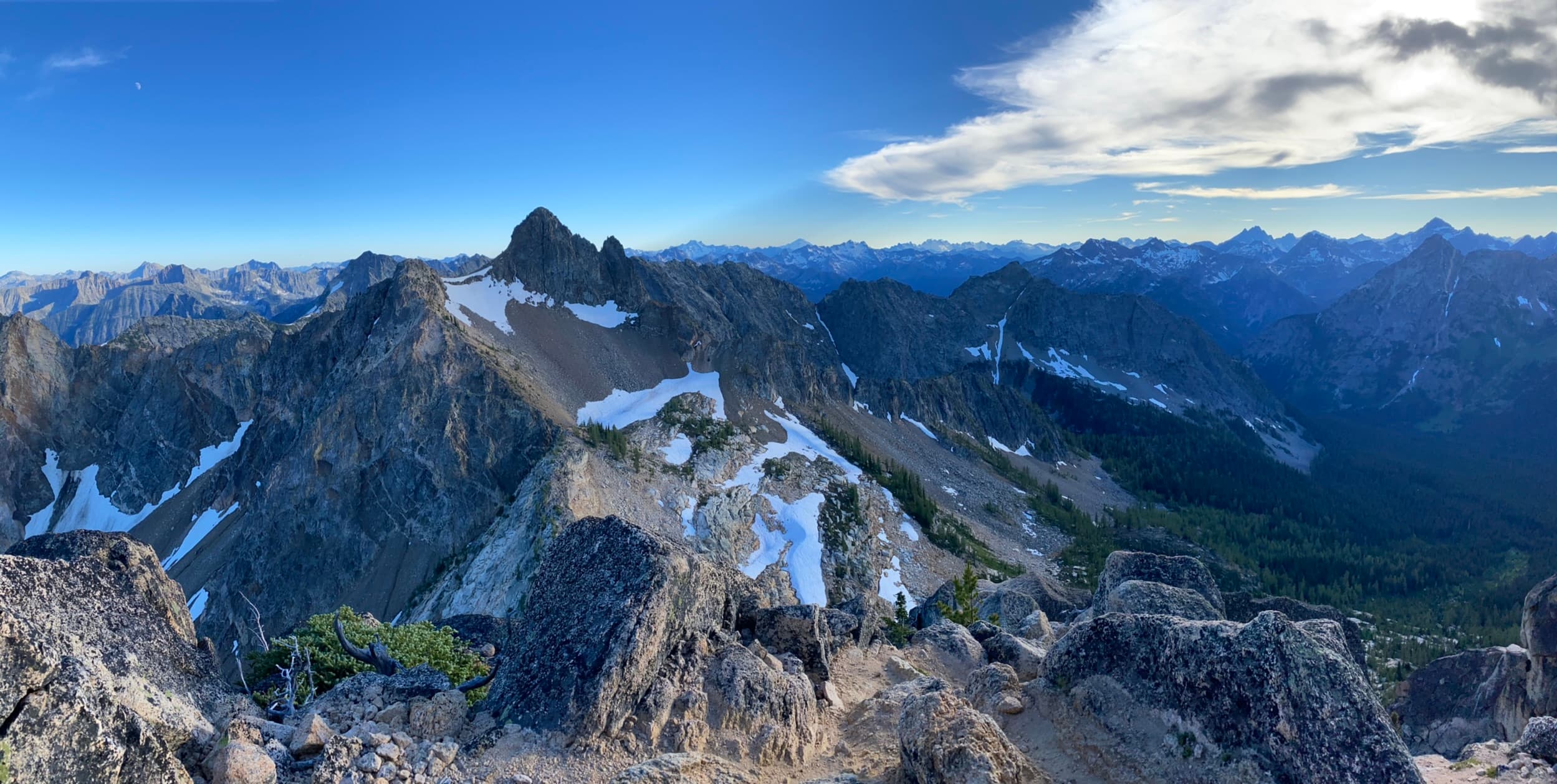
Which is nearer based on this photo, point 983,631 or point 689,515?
point 983,631

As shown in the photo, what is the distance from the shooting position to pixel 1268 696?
12219mm

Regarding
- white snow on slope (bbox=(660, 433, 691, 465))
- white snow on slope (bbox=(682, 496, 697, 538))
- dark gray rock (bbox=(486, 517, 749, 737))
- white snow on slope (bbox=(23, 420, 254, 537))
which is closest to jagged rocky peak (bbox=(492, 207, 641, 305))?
white snow on slope (bbox=(660, 433, 691, 465))

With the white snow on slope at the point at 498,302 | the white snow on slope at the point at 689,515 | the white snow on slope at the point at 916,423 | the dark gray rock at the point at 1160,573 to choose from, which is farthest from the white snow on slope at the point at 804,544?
the white snow on slope at the point at 916,423

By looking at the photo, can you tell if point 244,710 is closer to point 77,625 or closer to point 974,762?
point 77,625

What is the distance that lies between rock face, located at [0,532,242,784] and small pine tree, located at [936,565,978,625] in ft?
106

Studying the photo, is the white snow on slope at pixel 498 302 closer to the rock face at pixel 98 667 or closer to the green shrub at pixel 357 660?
the green shrub at pixel 357 660

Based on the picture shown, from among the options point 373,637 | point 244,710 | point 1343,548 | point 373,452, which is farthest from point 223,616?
point 1343,548

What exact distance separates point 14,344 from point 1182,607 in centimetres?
17213

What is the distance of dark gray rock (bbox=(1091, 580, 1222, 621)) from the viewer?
92.1 feet

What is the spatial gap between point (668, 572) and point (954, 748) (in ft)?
23.4

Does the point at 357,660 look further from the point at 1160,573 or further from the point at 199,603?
the point at 199,603

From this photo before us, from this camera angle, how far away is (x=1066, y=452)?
165625 millimetres

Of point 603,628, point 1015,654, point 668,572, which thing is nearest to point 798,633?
point 668,572

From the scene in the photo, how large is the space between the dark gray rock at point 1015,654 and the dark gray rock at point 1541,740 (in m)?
11.6
